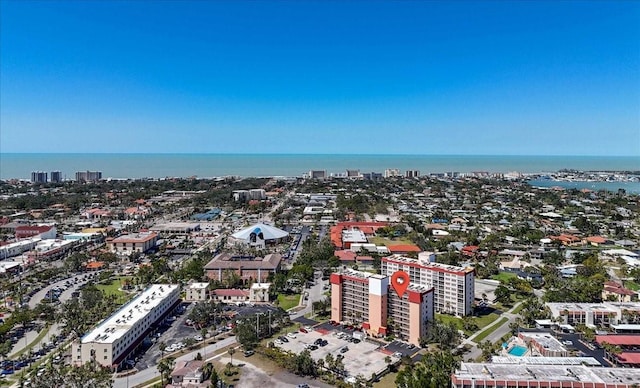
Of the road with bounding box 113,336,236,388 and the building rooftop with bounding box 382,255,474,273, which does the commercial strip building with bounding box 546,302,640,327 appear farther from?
the road with bounding box 113,336,236,388

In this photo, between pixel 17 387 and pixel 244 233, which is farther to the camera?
pixel 244 233

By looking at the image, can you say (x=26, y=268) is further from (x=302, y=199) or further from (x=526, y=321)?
(x=302, y=199)

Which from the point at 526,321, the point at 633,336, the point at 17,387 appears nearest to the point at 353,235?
the point at 526,321

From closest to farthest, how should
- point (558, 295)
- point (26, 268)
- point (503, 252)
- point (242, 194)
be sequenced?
point (558, 295), point (26, 268), point (503, 252), point (242, 194)

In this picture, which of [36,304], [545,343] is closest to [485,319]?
[545,343]

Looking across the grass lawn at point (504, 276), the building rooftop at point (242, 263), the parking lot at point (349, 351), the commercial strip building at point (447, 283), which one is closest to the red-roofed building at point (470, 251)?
the grass lawn at point (504, 276)

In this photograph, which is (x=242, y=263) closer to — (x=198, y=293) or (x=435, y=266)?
(x=198, y=293)
